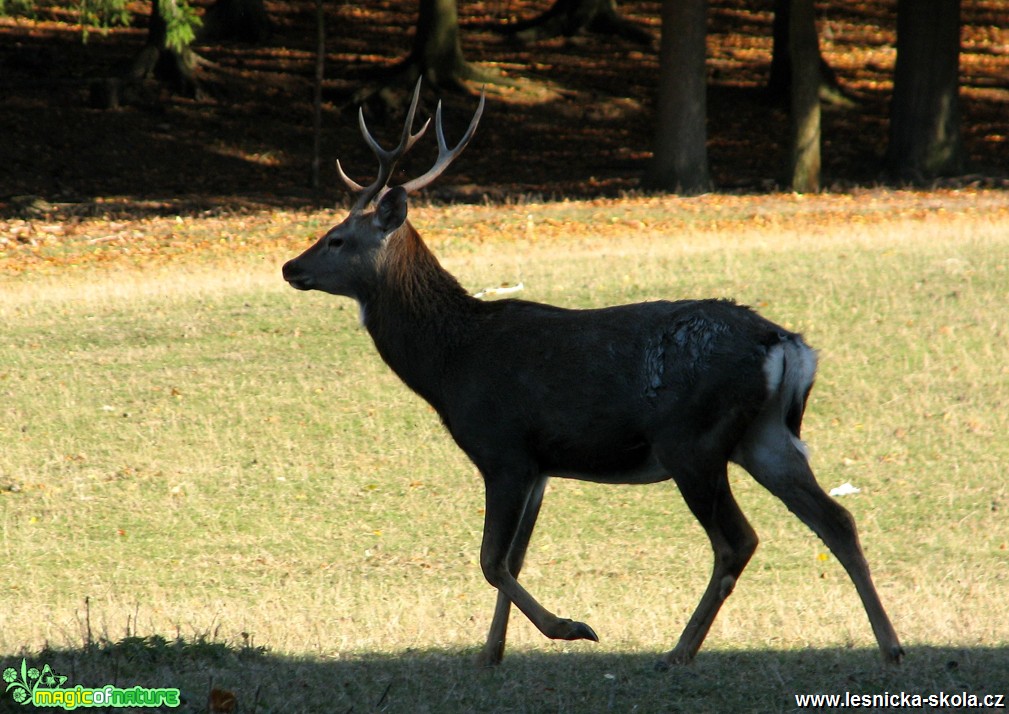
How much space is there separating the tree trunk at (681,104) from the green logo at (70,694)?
19.2 m

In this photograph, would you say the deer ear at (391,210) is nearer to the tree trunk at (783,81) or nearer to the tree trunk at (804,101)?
the tree trunk at (804,101)

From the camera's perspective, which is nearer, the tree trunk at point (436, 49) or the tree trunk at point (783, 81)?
the tree trunk at point (436, 49)

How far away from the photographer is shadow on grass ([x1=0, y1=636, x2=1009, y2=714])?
5.46 metres

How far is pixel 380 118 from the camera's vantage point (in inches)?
1247

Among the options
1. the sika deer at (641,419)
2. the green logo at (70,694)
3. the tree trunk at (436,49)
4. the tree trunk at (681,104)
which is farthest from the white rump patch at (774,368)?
the tree trunk at (436,49)

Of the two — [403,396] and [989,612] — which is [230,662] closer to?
[989,612]

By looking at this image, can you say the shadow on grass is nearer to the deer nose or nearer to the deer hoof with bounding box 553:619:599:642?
the deer hoof with bounding box 553:619:599:642

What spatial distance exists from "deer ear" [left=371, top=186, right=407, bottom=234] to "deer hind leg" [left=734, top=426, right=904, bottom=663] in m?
2.29

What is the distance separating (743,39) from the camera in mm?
41156

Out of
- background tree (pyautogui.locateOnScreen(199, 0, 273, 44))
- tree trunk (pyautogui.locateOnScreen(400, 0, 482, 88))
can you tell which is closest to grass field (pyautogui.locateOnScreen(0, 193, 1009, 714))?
tree trunk (pyautogui.locateOnScreen(400, 0, 482, 88))

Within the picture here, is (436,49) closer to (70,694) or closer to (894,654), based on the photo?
(894,654)

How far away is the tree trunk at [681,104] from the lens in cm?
2319

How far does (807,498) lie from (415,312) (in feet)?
7.38

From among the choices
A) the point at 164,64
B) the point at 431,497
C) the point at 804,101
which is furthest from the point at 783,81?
→ the point at 431,497
